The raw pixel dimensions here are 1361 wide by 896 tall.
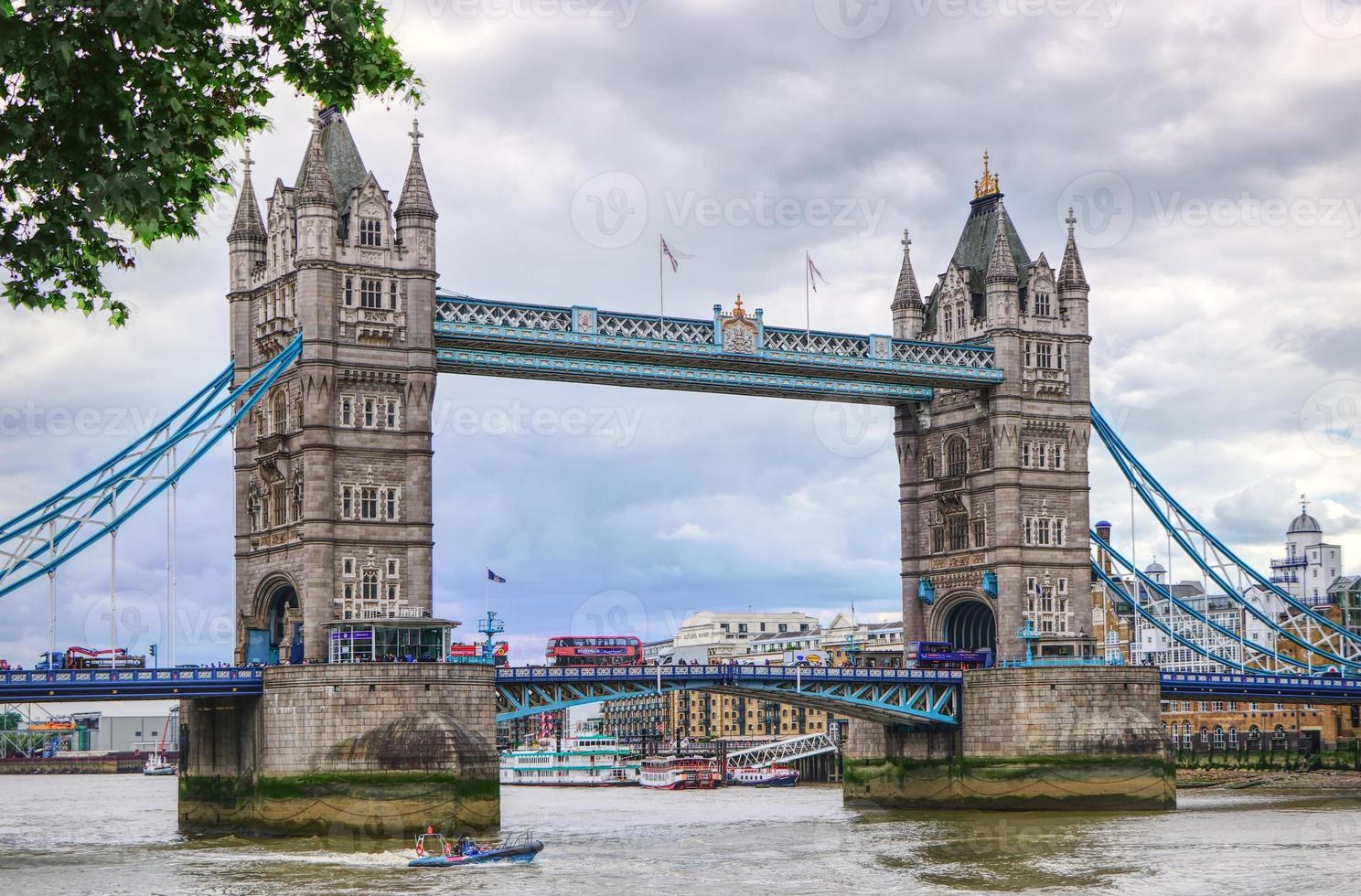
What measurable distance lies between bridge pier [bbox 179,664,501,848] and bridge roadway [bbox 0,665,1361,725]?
10.9ft

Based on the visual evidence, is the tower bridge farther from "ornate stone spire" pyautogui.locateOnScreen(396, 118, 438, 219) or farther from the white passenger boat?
the white passenger boat

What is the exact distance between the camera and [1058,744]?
300 feet

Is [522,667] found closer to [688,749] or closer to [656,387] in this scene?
[656,387]

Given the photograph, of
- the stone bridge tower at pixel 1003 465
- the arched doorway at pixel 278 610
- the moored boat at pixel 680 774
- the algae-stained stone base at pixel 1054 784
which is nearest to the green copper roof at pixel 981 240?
the stone bridge tower at pixel 1003 465

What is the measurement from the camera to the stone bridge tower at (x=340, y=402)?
8031 cm

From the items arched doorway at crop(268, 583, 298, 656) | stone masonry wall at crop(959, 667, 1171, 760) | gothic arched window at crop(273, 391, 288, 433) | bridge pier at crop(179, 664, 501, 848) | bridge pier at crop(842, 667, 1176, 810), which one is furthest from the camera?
stone masonry wall at crop(959, 667, 1171, 760)

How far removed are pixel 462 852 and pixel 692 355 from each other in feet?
106

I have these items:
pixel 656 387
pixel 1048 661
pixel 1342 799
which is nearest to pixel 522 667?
pixel 656 387

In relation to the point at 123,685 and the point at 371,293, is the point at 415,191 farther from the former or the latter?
the point at 123,685

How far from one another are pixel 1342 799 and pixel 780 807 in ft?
103

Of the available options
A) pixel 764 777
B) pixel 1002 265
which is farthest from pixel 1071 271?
pixel 764 777

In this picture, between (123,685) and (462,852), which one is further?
(123,685)

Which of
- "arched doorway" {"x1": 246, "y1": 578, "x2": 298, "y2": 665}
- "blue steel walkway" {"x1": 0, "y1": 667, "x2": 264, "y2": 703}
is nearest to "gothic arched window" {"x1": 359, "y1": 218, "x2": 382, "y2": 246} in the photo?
"arched doorway" {"x1": 246, "y1": 578, "x2": 298, "y2": 665}

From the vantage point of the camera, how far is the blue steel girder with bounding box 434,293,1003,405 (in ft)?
280
